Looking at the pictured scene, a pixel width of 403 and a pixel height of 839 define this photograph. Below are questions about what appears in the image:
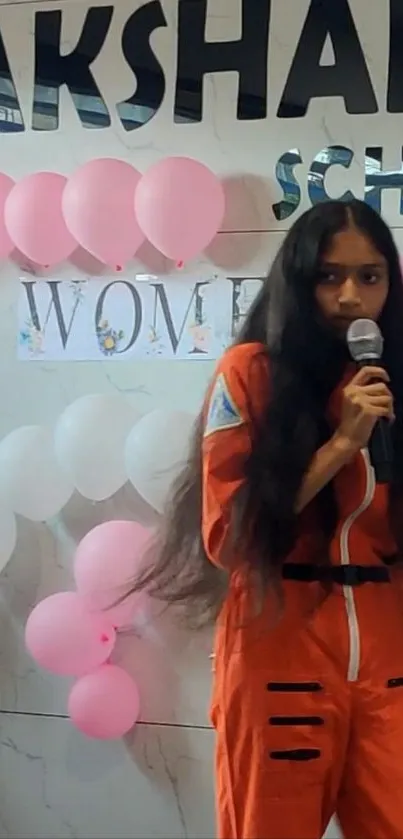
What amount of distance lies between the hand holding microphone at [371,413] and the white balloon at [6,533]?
882mm

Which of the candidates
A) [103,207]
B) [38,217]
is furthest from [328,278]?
[38,217]

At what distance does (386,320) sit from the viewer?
136 cm

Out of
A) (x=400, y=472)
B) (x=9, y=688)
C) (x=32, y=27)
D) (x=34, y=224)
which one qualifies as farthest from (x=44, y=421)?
(x=400, y=472)

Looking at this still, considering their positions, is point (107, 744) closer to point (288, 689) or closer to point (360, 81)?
point (288, 689)

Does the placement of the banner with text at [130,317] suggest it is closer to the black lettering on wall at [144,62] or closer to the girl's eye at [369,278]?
the black lettering on wall at [144,62]

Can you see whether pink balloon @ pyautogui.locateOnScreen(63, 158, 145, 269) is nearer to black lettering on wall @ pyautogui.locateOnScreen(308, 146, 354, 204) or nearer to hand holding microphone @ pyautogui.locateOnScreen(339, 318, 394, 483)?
black lettering on wall @ pyautogui.locateOnScreen(308, 146, 354, 204)

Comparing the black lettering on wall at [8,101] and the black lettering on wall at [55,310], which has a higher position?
the black lettering on wall at [8,101]

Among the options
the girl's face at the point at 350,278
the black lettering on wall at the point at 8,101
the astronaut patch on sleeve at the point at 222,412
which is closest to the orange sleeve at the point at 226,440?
the astronaut patch on sleeve at the point at 222,412

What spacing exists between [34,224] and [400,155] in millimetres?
681

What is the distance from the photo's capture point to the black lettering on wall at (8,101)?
211cm

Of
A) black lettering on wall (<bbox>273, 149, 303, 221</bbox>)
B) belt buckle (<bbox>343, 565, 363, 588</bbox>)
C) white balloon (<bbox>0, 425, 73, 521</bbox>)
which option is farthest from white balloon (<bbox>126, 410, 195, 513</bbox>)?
belt buckle (<bbox>343, 565, 363, 588</bbox>)

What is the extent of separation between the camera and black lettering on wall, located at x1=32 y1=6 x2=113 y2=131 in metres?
2.05

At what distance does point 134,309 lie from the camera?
2.01 m

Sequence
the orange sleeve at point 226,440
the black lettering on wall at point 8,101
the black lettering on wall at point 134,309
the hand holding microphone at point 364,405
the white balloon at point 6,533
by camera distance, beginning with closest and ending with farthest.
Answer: the hand holding microphone at point 364,405 → the orange sleeve at point 226,440 → the white balloon at point 6,533 → the black lettering on wall at point 134,309 → the black lettering on wall at point 8,101
